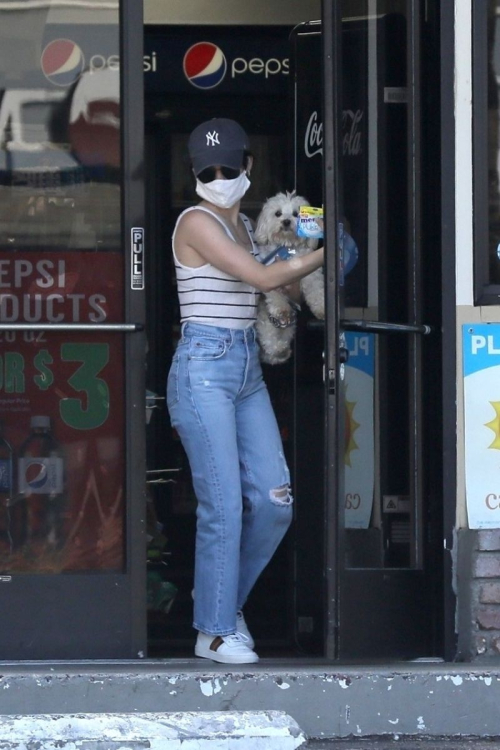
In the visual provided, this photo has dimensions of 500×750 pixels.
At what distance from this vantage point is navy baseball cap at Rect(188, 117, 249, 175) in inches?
179

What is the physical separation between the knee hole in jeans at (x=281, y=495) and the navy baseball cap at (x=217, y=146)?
1185mm

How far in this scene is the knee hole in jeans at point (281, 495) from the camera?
15.2ft

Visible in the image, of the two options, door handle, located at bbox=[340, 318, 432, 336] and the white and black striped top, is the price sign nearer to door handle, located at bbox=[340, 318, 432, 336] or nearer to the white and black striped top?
the white and black striped top

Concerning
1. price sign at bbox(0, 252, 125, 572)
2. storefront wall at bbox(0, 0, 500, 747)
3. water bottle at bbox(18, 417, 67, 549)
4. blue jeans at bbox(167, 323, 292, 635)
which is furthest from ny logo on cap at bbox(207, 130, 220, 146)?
storefront wall at bbox(0, 0, 500, 747)

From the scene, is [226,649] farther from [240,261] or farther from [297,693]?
[240,261]

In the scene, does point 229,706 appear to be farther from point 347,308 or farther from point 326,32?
point 326,32

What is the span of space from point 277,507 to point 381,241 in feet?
3.58

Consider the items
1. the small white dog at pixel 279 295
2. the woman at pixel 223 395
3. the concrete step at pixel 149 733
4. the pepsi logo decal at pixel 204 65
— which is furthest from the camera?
the pepsi logo decal at pixel 204 65

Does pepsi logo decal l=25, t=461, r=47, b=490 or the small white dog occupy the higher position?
the small white dog

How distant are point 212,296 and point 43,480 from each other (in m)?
0.93

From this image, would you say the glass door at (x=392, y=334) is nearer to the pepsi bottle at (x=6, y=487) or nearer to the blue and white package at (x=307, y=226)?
the blue and white package at (x=307, y=226)

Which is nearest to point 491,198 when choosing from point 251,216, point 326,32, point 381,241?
point 381,241

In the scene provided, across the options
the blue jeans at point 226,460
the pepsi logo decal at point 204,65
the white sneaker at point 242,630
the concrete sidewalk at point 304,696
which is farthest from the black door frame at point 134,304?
the pepsi logo decal at point 204,65

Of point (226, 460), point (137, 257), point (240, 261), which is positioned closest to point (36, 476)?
point (226, 460)
